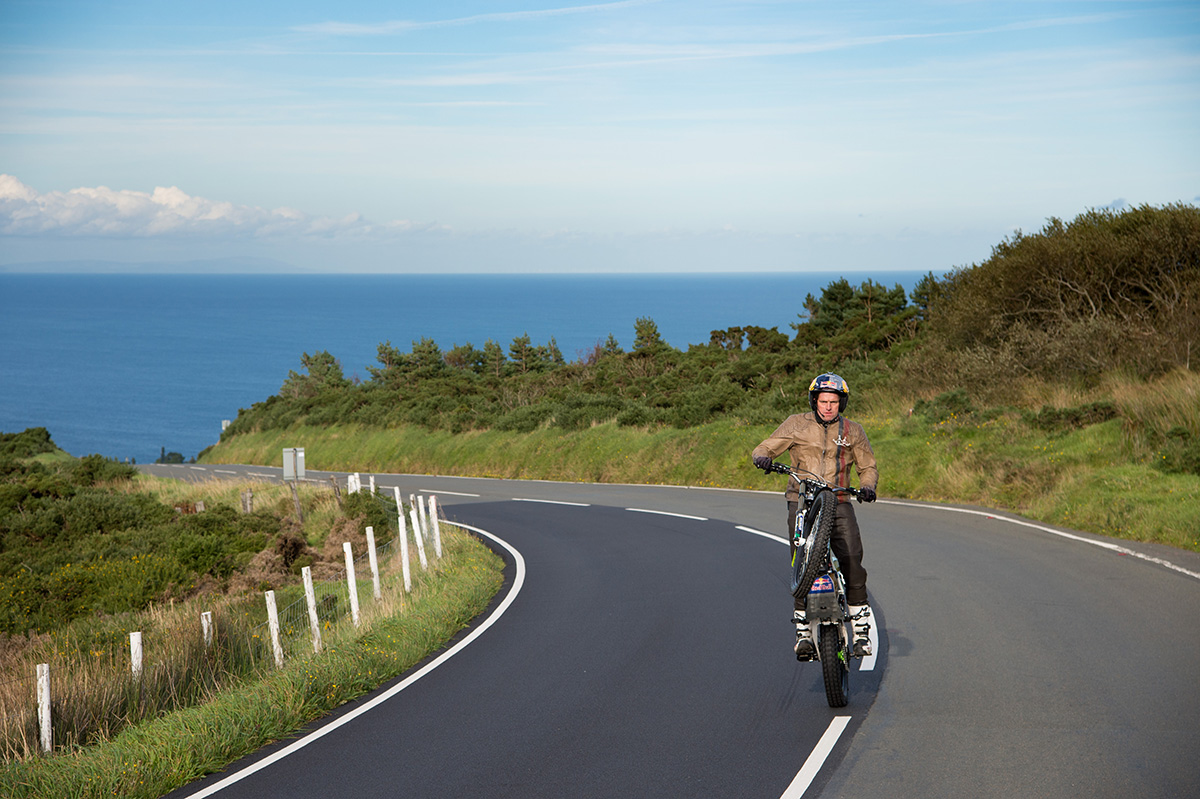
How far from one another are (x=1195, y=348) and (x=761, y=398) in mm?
14362

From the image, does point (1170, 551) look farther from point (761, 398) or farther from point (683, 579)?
point (761, 398)

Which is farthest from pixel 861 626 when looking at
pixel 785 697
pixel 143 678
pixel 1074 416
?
pixel 1074 416

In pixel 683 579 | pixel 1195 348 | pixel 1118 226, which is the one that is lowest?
pixel 683 579

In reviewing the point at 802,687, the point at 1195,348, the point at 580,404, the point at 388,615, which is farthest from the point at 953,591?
the point at 580,404

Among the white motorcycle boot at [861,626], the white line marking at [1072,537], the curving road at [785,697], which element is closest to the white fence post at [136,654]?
the curving road at [785,697]

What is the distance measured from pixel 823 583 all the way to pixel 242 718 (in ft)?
14.7

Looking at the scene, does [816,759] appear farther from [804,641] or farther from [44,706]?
[44,706]

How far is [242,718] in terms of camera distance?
761cm

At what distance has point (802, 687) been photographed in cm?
806

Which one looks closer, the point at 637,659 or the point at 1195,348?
the point at 637,659

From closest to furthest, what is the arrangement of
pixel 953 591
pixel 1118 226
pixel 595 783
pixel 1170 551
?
pixel 595 783
pixel 953 591
pixel 1170 551
pixel 1118 226

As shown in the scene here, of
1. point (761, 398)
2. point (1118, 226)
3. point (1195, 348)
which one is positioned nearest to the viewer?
point (1195, 348)

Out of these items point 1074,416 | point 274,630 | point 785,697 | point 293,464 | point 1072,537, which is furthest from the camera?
point 293,464

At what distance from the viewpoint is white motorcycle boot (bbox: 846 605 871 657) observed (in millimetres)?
7535
